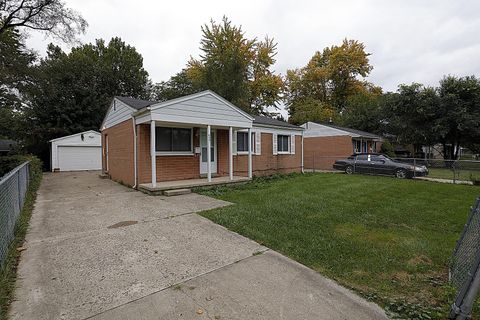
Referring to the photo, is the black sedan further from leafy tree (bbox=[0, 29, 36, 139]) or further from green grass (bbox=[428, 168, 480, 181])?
leafy tree (bbox=[0, 29, 36, 139])

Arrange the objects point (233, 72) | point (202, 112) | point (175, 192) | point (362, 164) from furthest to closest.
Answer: point (233, 72)
point (362, 164)
point (202, 112)
point (175, 192)

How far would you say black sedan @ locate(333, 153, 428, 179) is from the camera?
44.4 ft

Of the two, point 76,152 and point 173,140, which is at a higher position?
point 173,140

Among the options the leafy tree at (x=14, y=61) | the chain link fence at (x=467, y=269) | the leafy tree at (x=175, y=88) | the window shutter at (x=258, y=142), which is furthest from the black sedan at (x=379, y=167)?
the leafy tree at (x=14, y=61)

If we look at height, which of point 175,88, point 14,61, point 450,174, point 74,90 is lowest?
point 450,174

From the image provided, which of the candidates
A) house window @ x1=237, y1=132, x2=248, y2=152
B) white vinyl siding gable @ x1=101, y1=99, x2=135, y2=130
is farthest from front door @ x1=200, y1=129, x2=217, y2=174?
white vinyl siding gable @ x1=101, y1=99, x2=135, y2=130

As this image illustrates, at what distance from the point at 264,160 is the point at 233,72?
525 inches

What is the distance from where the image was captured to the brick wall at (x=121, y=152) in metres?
10.0

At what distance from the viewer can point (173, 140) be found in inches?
400

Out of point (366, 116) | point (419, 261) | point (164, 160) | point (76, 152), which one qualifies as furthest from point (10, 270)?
point (366, 116)

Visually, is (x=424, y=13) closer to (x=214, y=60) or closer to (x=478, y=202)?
(x=478, y=202)

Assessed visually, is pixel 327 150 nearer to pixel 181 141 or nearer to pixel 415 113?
pixel 415 113

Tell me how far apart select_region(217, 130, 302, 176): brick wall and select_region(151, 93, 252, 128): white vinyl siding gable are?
1.30 m

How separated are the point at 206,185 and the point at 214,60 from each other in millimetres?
19898
